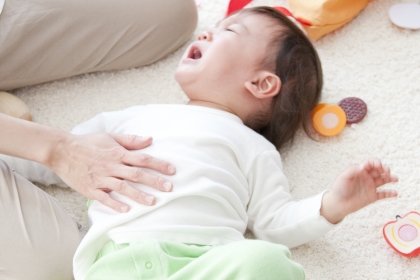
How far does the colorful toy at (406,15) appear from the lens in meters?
1.38

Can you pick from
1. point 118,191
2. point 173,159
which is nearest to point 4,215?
point 118,191

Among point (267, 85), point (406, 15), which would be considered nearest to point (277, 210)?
point (267, 85)

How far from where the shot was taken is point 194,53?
1.23m

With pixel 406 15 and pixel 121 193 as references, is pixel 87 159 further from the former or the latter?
pixel 406 15

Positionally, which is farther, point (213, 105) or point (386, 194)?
point (213, 105)

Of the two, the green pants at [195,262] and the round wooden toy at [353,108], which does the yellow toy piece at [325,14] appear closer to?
the round wooden toy at [353,108]

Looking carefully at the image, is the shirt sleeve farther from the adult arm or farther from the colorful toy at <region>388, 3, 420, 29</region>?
the colorful toy at <region>388, 3, 420, 29</region>

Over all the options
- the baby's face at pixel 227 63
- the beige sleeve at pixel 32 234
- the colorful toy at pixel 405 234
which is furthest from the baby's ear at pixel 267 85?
the beige sleeve at pixel 32 234

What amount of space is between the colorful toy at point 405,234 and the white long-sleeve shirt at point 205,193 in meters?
0.16

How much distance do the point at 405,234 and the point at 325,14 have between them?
62cm

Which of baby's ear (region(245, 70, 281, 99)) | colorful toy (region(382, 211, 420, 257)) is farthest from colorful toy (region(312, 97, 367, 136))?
colorful toy (region(382, 211, 420, 257))

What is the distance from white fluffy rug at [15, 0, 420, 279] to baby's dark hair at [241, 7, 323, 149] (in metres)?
0.06

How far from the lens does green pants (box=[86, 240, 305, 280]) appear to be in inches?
33.0

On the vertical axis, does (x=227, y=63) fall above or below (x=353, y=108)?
above
